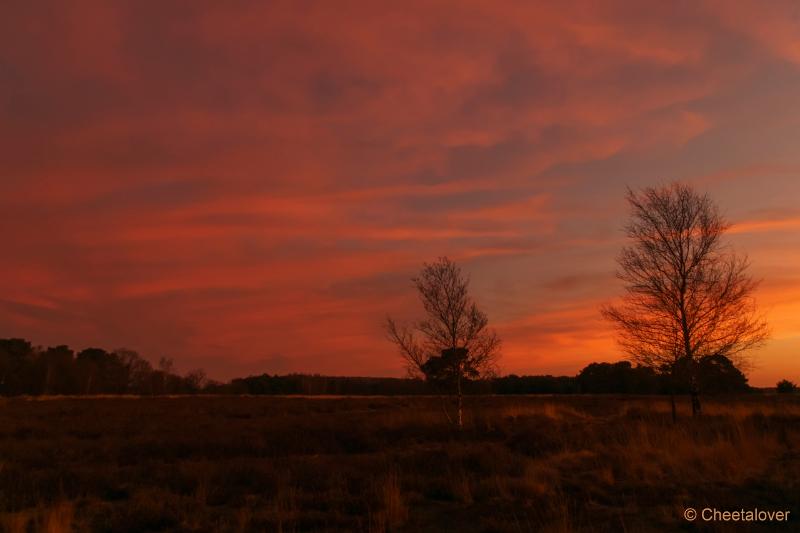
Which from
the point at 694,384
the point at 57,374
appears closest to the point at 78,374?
the point at 57,374

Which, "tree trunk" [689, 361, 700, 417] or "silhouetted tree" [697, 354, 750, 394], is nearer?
"tree trunk" [689, 361, 700, 417]

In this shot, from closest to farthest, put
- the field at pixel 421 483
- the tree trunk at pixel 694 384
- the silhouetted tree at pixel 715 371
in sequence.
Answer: the field at pixel 421 483 → the tree trunk at pixel 694 384 → the silhouetted tree at pixel 715 371

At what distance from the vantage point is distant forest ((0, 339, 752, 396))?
86.5 m

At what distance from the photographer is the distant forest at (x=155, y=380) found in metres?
86.5

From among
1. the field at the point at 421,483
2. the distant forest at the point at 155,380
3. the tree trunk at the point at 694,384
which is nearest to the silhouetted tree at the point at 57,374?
the distant forest at the point at 155,380

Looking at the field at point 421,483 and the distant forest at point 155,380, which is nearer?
the field at point 421,483

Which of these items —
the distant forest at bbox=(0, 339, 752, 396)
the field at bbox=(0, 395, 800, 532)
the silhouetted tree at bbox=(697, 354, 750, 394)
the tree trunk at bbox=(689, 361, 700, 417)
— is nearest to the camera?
the field at bbox=(0, 395, 800, 532)

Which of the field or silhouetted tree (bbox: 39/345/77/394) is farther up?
silhouetted tree (bbox: 39/345/77/394)

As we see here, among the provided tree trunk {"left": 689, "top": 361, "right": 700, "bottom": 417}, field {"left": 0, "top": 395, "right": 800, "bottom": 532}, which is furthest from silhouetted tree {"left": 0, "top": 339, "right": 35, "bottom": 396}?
tree trunk {"left": 689, "top": 361, "right": 700, "bottom": 417}

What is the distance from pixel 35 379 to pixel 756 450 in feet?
354

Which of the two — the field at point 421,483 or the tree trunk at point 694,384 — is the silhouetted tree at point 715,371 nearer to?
the tree trunk at point 694,384

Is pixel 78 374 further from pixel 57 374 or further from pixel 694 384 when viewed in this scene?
pixel 694 384

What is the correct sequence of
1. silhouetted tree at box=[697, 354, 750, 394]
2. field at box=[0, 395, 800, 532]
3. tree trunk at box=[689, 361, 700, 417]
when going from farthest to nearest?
silhouetted tree at box=[697, 354, 750, 394] → tree trunk at box=[689, 361, 700, 417] → field at box=[0, 395, 800, 532]

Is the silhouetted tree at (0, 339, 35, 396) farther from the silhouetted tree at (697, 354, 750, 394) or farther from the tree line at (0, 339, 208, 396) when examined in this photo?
the silhouetted tree at (697, 354, 750, 394)
